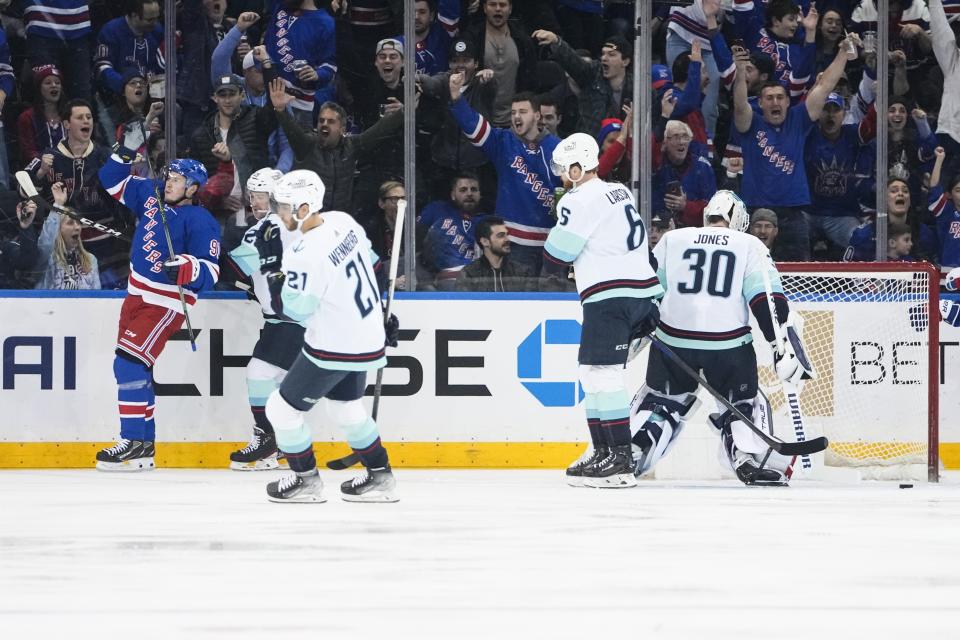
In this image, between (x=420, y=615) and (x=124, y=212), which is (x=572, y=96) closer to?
(x=124, y=212)

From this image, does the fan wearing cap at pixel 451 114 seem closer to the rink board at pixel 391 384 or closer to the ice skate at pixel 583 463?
the rink board at pixel 391 384

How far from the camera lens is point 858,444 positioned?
6.70 meters

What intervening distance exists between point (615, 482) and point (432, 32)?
251 centimetres

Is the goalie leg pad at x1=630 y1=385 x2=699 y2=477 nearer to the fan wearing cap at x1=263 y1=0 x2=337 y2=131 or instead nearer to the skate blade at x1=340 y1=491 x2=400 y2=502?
the skate blade at x1=340 y1=491 x2=400 y2=502

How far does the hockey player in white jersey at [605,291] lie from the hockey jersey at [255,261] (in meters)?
1.30

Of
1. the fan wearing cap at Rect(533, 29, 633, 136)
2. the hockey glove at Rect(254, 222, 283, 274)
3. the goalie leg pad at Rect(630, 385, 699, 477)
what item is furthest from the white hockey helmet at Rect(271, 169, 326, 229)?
the fan wearing cap at Rect(533, 29, 633, 136)

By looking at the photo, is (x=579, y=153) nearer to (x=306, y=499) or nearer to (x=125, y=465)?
(x=306, y=499)

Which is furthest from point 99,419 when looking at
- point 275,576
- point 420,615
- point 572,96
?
point 420,615

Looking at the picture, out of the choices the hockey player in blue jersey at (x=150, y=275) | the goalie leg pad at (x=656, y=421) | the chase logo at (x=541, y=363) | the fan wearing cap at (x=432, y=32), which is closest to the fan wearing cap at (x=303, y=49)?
the fan wearing cap at (x=432, y=32)

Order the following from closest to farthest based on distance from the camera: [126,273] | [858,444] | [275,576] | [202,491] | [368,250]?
1. [275,576]
2. [368,250]
3. [202,491]
4. [858,444]
5. [126,273]

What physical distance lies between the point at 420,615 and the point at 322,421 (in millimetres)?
3627

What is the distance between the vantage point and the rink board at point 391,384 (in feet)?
22.8

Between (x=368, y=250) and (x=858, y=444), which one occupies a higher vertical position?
(x=368, y=250)

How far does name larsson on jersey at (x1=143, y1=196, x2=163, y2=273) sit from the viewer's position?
22.3ft
